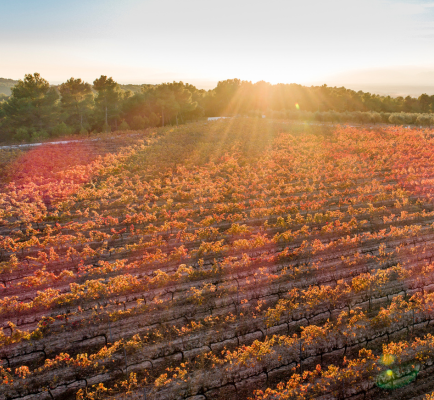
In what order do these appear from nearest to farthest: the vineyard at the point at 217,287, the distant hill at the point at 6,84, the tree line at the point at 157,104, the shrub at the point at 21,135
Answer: the vineyard at the point at 217,287
the shrub at the point at 21,135
the tree line at the point at 157,104
the distant hill at the point at 6,84

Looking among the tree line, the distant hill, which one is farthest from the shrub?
the distant hill

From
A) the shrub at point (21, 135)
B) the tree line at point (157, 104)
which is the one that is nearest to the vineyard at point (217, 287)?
the shrub at point (21, 135)

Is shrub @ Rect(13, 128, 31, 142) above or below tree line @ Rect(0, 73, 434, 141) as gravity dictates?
below

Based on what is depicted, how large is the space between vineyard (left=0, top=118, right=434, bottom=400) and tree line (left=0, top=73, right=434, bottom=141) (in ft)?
71.8

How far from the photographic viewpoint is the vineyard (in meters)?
6.62

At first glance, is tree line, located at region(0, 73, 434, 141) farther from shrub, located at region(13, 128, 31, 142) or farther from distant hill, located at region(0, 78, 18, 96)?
distant hill, located at region(0, 78, 18, 96)

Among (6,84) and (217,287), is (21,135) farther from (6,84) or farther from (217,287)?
(6,84)

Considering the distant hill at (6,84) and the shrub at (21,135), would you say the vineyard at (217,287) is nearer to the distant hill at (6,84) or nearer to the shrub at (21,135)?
the shrub at (21,135)

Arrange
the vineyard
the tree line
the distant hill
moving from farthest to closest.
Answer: the distant hill → the tree line → the vineyard

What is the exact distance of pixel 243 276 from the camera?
9.96 metres

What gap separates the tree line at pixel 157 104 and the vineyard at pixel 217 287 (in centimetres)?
2187

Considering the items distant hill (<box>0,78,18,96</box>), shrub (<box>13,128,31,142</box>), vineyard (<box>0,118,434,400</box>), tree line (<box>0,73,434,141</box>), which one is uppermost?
distant hill (<box>0,78,18,96</box>)

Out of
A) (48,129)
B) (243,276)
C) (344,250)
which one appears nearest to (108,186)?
(243,276)

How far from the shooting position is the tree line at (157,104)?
36.5m
